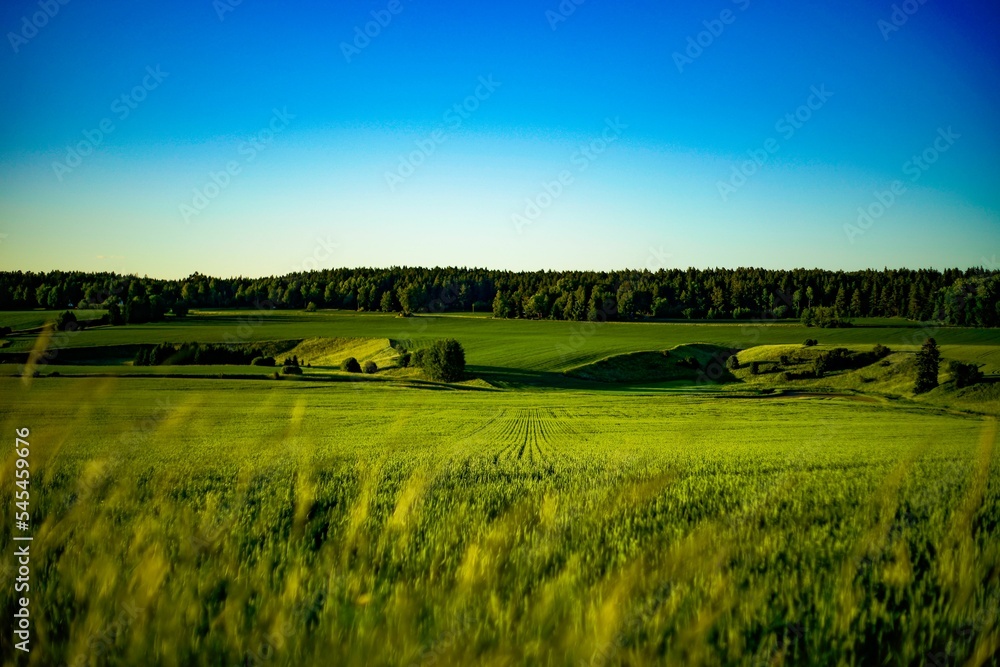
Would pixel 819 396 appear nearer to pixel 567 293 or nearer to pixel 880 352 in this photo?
pixel 880 352

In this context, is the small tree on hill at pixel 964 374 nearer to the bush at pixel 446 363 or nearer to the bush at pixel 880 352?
the bush at pixel 880 352

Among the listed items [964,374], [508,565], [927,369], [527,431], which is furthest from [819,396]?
[508,565]

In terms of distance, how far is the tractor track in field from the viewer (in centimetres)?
2228

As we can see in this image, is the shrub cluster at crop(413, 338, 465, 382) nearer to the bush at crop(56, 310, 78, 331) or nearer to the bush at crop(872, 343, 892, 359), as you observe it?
the bush at crop(872, 343, 892, 359)

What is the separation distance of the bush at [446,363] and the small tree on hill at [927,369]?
48.8 m

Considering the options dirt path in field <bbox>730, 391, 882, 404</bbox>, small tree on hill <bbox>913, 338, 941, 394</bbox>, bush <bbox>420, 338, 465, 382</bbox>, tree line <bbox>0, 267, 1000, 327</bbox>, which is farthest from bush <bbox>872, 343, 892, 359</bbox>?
bush <bbox>420, 338, 465, 382</bbox>

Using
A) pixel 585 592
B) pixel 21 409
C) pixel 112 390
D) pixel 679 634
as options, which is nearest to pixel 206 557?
pixel 585 592

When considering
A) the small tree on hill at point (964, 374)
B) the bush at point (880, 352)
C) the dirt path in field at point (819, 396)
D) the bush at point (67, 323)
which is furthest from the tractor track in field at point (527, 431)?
the bush at point (67, 323)

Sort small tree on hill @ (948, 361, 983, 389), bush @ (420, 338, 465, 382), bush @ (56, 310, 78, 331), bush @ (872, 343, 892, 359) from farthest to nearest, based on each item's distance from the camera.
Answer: bush @ (56, 310, 78, 331)
bush @ (872, 343, 892, 359)
bush @ (420, 338, 465, 382)
small tree on hill @ (948, 361, 983, 389)

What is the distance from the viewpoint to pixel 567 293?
5502 inches

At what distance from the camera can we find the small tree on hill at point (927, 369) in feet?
175

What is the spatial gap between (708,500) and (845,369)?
3076 inches

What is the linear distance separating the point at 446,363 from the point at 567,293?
76.9m

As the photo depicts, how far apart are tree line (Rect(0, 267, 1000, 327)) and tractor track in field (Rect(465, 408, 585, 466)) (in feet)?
283
